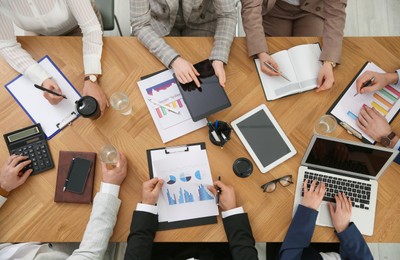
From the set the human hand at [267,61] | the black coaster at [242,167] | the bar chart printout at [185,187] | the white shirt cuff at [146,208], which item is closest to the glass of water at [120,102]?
the bar chart printout at [185,187]

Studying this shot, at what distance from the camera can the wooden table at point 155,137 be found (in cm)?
117

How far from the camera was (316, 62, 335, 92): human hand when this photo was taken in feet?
4.25

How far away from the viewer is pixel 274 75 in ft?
4.35

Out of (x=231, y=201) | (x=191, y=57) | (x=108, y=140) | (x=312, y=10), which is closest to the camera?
(x=231, y=201)

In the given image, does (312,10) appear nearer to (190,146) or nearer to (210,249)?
(190,146)

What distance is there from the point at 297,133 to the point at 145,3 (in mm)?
832

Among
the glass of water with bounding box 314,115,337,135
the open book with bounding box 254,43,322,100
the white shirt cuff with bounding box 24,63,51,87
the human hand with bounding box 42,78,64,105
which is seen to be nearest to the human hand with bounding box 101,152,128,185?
the human hand with bounding box 42,78,64,105

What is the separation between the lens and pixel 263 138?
125 centimetres

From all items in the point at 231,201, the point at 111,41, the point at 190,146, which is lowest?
the point at 231,201

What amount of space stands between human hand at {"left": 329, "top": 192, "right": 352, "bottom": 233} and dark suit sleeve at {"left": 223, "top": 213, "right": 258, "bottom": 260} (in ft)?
1.02

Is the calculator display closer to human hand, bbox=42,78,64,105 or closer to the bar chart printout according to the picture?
human hand, bbox=42,78,64,105

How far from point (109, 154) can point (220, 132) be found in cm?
44

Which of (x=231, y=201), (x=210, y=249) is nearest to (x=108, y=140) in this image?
(x=231, y=201)

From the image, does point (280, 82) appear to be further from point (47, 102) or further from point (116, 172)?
point (47, 102)
